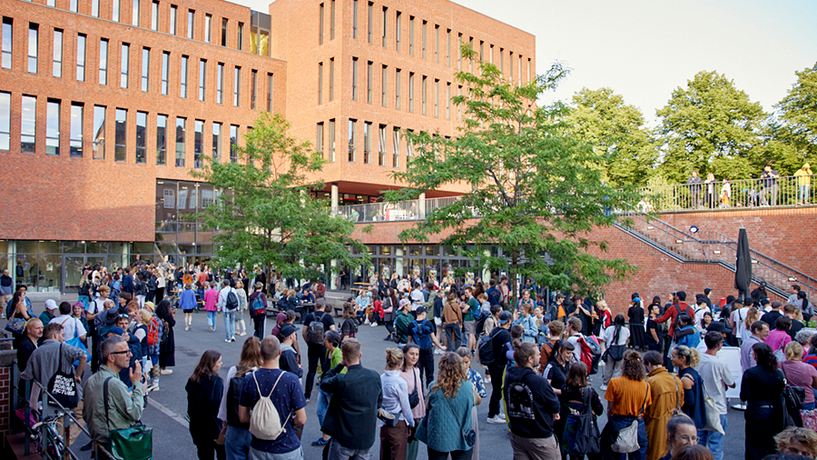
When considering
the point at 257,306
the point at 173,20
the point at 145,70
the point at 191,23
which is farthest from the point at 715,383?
the point at 191,23

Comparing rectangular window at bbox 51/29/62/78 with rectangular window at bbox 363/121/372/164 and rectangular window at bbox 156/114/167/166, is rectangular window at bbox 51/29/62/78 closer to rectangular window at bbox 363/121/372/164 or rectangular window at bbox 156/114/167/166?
rectangular window at bbox 156/114/167/166

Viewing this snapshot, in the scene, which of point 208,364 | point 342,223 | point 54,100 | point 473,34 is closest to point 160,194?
point 54,100

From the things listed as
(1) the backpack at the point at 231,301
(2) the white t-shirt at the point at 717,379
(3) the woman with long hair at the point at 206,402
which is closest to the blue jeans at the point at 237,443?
(3) the woman with long hair at the point at 206,402

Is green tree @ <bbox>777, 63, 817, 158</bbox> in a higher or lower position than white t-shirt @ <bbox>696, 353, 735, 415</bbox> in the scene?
higher

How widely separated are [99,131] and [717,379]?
33389mm

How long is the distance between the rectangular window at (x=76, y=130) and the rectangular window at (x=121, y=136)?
1.72 metres

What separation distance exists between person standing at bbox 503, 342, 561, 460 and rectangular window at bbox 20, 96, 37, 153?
31.9 m

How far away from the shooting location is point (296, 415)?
178 inches

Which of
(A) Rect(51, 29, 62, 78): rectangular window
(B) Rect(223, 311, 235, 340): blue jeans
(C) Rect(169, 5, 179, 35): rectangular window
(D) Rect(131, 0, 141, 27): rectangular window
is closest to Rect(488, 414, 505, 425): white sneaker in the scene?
(B) Rect(223, 311, 235, 340): blue jeans

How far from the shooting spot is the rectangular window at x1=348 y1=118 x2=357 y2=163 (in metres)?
32.6

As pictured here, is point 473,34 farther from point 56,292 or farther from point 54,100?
point 56,292

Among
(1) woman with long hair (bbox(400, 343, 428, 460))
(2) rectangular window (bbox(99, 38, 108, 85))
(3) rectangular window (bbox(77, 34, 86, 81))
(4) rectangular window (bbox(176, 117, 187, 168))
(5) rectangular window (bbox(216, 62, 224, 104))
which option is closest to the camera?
(1) woman with long hair (bbox(400, 343, 428, 460))

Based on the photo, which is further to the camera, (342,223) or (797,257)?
(342,223)

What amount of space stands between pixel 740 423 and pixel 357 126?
2740 cm
